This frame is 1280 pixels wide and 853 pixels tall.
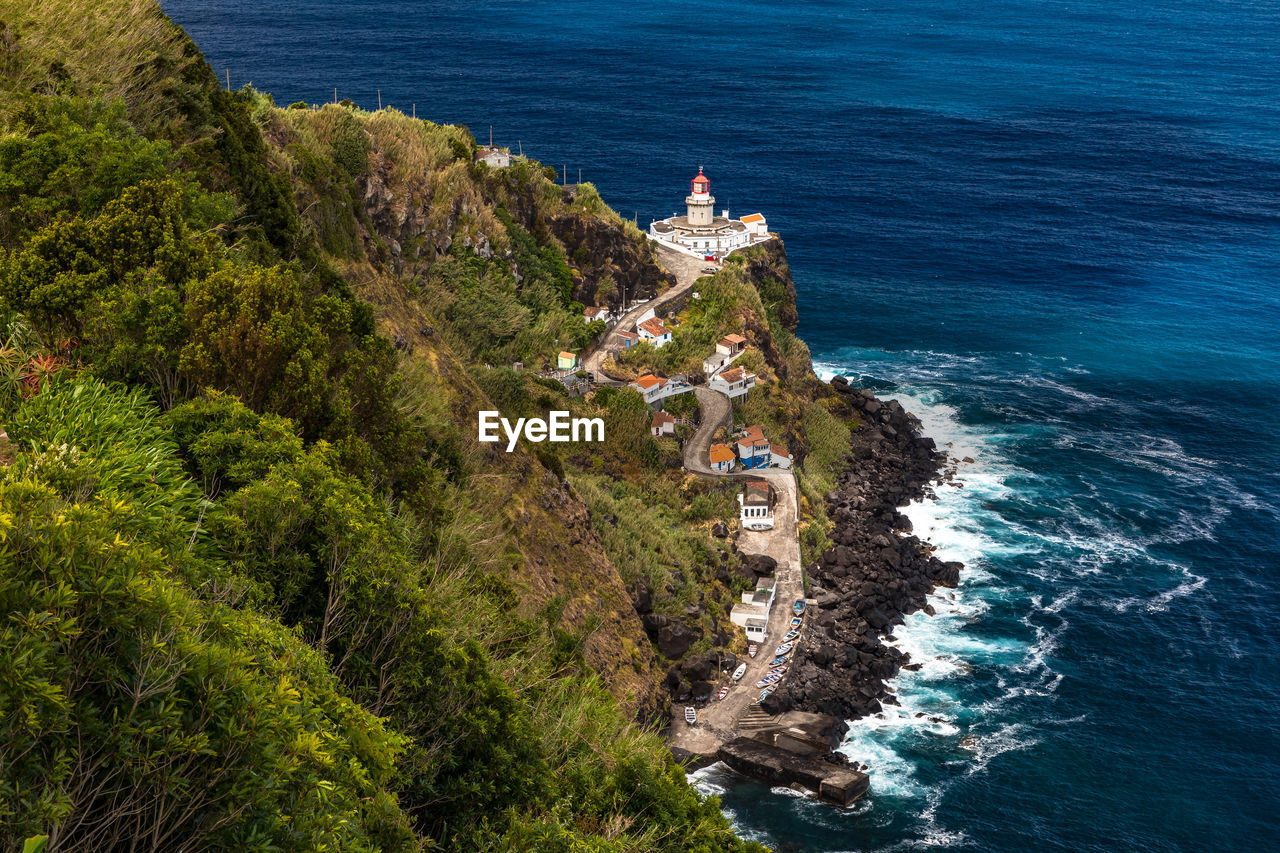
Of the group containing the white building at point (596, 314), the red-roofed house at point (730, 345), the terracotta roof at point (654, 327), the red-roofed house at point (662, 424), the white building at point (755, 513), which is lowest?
the white building at point (755, 513)

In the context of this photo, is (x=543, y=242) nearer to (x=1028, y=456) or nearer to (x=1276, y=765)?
(x=1028, y=456)

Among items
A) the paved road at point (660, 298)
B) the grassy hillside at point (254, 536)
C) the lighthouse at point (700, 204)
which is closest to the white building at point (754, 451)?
the paved road at point (660, 298)

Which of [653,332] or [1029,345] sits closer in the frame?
[653,332]

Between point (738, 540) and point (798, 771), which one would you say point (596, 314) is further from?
point (798, 771)

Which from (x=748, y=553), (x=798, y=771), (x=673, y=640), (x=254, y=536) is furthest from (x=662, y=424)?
(x=254, y=536)

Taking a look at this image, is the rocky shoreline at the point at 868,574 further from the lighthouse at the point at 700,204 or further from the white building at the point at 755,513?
the lighthouse at the point at 700,204

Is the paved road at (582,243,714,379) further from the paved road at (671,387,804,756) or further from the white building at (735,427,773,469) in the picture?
the white building at (735,427,773,469)

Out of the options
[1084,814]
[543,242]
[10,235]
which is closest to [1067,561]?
[1084,814]

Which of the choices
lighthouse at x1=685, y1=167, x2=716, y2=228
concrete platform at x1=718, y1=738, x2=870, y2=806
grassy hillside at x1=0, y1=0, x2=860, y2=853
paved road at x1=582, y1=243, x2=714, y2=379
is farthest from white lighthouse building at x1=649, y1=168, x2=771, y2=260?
concrete platform at x1=718, y1=738, x2=870, y2=806
